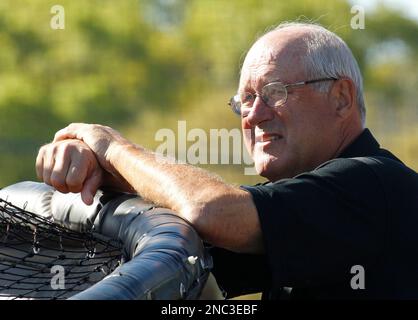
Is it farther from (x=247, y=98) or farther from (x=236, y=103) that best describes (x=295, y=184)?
(x=236, y=103)

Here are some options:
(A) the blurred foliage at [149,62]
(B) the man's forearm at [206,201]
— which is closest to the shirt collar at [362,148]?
(B) the man's forearm at [206,201]

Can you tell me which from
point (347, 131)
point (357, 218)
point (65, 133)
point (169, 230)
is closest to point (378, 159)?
point (357, 218)

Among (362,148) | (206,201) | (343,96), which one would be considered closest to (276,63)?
(343,96)

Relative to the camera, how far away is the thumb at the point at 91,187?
2.19m

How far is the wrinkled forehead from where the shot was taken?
92.4 inches

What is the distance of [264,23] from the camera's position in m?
17.8

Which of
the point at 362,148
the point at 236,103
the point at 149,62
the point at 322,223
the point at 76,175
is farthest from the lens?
the point at 149,62

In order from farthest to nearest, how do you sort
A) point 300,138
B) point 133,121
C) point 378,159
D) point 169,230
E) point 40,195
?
1. point 133,121
2. point 40,195
3. point 300,138
4. point 378,159
5. point 169,230

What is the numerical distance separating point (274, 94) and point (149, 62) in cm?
1601

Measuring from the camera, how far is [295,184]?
1931 millimetres

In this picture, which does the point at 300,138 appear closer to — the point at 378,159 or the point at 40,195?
the point at 378,159

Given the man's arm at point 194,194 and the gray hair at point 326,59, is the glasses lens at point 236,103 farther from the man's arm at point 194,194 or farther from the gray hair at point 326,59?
the man's arm at point 194,194

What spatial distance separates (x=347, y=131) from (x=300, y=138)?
0.14 m

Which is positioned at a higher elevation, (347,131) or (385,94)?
(347,131)
